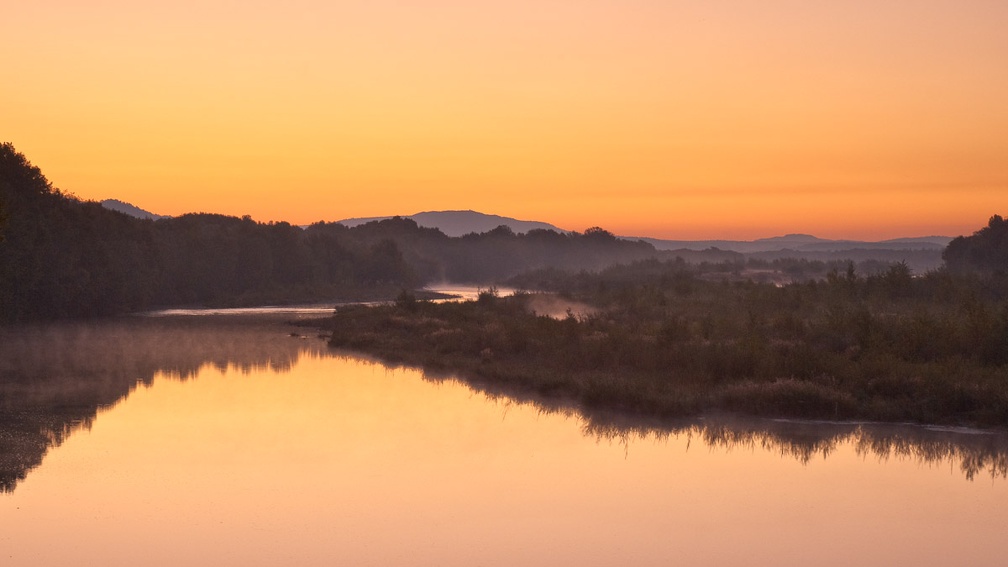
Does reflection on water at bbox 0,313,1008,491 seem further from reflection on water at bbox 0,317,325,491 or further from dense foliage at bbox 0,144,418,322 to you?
dense foliage at bbox 0,144,418,322

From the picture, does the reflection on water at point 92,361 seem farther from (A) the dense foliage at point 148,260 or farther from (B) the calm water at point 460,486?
(A) the dense foliage at point 148,260

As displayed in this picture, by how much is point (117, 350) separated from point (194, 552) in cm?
2608

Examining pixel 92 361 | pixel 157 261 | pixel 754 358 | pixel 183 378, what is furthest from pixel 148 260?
pixel 754 358

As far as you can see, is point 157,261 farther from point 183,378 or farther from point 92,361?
point 183,378

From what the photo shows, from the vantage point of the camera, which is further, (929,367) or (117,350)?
(117,350)

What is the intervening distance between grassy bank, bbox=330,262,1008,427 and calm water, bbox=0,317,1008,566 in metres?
1.12

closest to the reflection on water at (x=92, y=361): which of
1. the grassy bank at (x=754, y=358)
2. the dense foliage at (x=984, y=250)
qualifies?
the grassy bank at (x=754, y=358)

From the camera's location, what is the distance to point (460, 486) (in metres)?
13.4

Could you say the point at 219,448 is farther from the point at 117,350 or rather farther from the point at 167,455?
the point at 117,350

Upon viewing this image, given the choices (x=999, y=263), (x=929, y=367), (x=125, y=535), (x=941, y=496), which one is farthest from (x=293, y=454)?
(x=999, y=263)

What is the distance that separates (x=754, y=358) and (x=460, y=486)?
34.1ft

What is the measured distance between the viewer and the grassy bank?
1856cm

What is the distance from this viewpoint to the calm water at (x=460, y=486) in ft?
34.6

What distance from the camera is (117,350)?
34.2m
